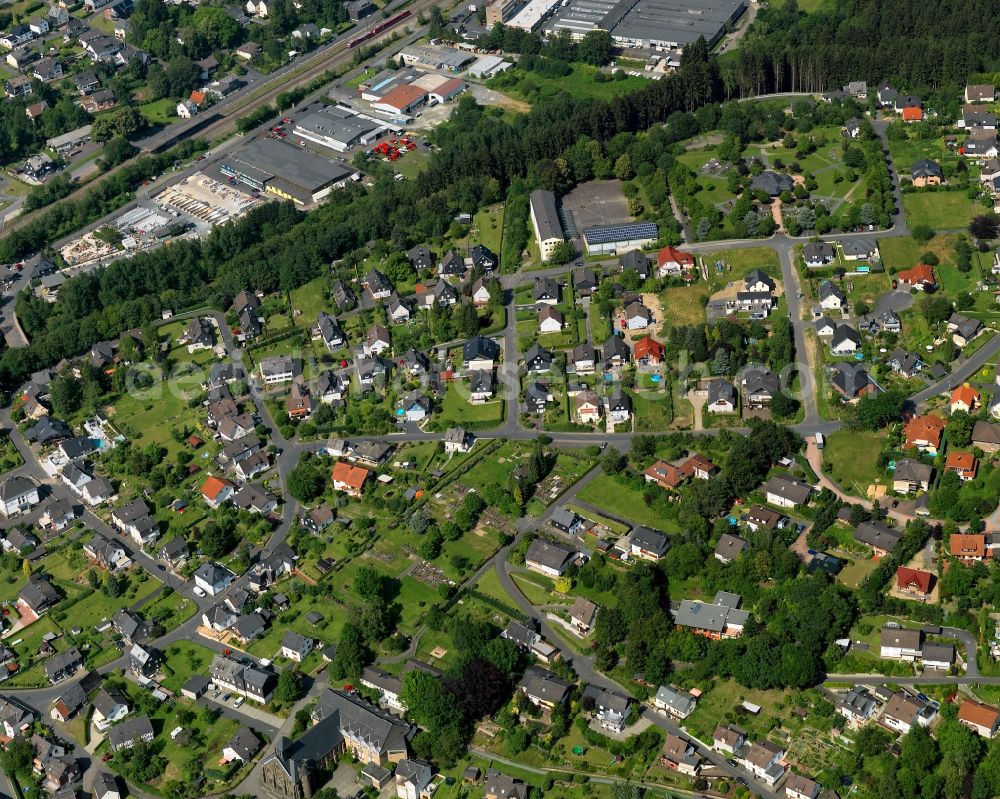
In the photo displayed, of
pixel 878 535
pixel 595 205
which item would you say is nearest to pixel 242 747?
pixel 878 535

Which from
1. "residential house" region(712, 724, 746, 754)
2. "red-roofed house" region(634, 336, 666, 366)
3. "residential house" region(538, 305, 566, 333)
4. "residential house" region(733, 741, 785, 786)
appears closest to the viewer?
"residential house" region(733, 741, 785, 786)

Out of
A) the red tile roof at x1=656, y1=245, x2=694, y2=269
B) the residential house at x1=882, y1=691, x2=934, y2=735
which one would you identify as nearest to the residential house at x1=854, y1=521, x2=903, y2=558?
the residential house at x1=882, y1=691, x2=934, y2=735

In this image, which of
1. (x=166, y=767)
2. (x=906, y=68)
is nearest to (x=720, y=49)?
(x=906, y=68)

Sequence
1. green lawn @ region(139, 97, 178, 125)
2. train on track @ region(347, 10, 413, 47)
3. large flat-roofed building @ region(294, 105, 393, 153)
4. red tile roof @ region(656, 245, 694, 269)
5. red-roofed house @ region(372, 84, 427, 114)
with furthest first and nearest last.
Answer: train on track @ region(347, 10, 413, 47) → green lawn @ region(139, 97, 178, 125) → red-roofed house @ region(372, 84, 427, 114) → large flat-roofed building @ region(294, 105, 393, 153) → red tile roof @ region(656, 245, 694, 269)

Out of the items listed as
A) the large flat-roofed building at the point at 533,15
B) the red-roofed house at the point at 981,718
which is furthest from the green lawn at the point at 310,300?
the red-roofed house at the point at 981,718

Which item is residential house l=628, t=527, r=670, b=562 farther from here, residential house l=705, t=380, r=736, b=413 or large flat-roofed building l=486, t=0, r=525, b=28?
large flat-roofed building l=486, t=0, r=525, b=28

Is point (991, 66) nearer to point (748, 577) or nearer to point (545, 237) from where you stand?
point (545, 237)

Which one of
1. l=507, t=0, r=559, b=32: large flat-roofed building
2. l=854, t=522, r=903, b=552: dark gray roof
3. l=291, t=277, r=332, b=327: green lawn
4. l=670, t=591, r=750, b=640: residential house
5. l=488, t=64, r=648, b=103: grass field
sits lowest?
l=488, t=64, r=648, b=103: grass field

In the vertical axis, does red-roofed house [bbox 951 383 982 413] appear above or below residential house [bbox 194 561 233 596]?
above
